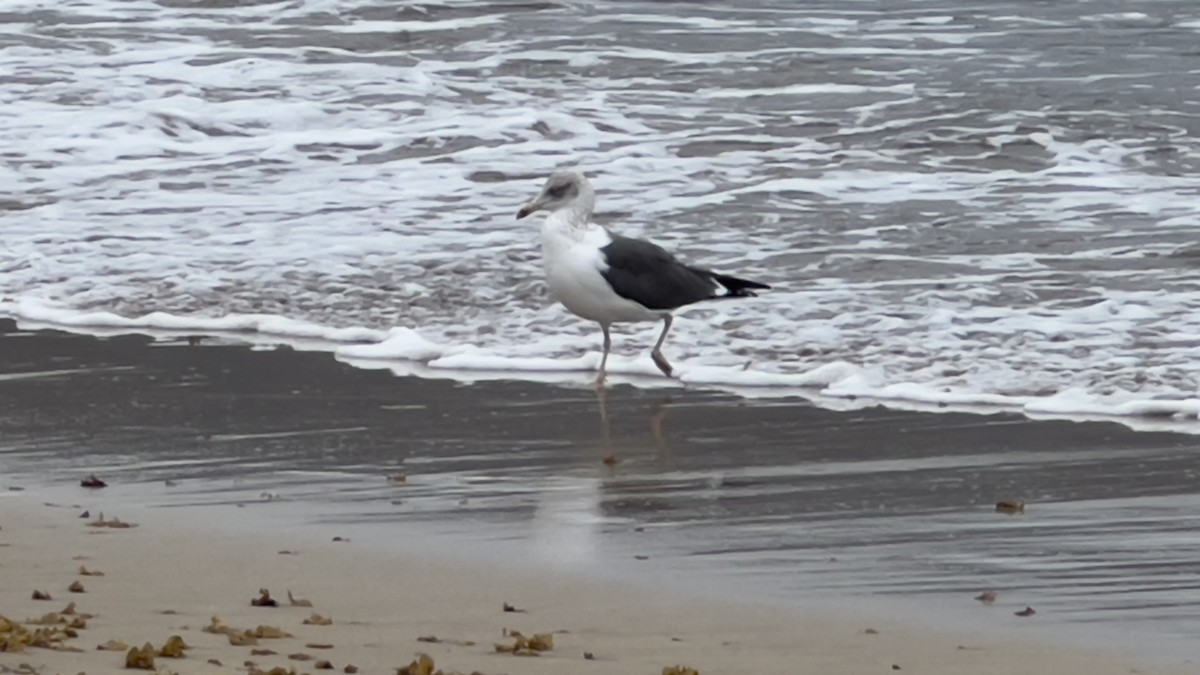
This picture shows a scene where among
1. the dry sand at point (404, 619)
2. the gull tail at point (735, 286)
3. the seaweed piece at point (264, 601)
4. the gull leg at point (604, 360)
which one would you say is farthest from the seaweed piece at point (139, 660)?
the gull tail at point (735, 286)

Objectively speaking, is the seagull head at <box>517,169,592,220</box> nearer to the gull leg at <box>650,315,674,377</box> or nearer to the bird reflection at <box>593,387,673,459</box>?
the gull leg at <box>650,315,674,377</box>

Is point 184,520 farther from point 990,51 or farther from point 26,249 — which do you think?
point 990,51

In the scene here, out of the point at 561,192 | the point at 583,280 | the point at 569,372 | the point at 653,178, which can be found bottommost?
the point at 653,178

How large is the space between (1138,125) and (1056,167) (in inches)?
57.5

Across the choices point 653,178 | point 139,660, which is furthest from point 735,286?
point 139,660

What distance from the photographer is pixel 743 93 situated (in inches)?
592

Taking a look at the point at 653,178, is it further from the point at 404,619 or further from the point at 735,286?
the point at 404,619

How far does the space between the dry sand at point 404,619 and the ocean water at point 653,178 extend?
2713 millimetres

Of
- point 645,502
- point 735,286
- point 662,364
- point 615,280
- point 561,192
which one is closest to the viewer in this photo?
point 645,502

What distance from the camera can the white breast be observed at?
823cm

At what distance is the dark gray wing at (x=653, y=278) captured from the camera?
8.24 meters

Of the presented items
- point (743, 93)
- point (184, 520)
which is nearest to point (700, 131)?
point (743, 93)

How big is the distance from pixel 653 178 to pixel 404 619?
25.6ft

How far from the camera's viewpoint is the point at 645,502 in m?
5.95
